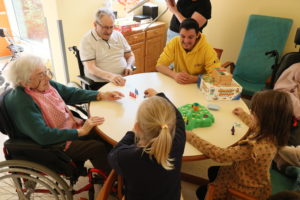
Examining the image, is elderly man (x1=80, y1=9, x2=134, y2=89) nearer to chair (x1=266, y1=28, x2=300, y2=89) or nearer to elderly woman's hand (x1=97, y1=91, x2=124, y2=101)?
elderly woman's hand (x1=97, y1=91, x2=124, y2=101)

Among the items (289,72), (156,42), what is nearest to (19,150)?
(289,72)

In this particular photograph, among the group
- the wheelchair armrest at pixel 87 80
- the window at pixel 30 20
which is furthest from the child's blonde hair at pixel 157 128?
the window at pixel 30 20

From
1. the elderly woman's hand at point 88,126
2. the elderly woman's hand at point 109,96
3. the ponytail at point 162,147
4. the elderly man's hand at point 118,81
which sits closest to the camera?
the ponytail at point 162,147

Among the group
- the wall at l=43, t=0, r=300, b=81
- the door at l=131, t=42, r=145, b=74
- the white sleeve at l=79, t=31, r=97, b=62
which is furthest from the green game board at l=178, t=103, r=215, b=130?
the door at l=131, t=42, r=145, b=74

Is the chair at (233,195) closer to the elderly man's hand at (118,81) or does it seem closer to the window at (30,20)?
the elderly man's hand at (118,81)

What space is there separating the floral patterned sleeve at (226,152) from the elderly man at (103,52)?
0.95 m

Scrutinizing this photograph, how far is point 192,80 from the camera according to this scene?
2031mm

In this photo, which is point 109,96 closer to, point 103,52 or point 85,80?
point 85,80

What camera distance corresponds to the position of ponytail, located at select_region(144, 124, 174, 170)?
0.90 m

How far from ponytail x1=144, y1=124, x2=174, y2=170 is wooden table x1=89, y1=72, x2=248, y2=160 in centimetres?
36

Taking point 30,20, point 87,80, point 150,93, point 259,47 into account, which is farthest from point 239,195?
point 30,20

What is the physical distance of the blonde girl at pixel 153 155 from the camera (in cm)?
92

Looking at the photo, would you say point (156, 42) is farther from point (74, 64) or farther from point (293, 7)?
point (293, 7)

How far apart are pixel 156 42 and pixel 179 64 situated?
5.97 ft
